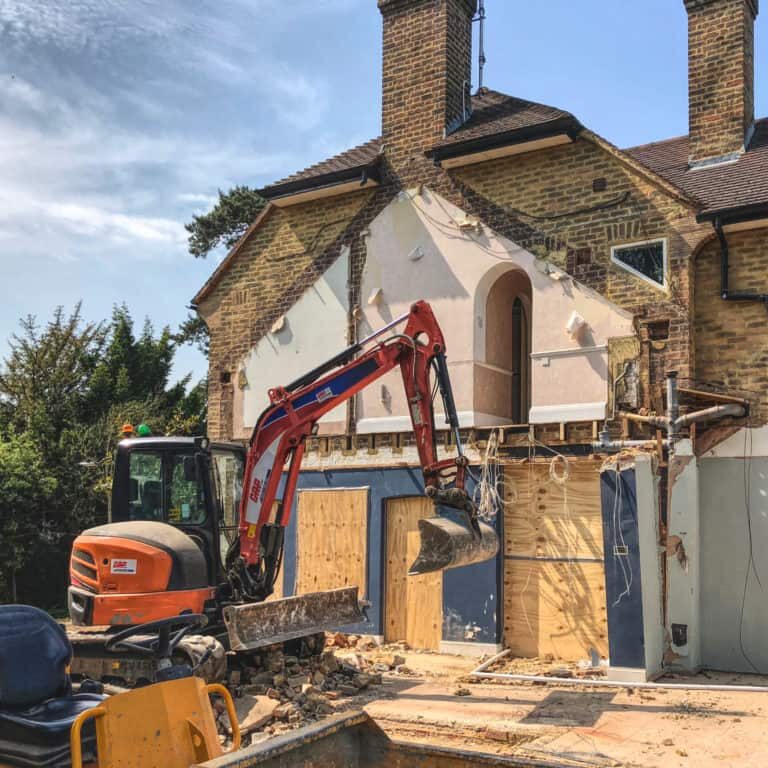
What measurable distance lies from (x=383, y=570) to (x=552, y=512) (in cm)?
295

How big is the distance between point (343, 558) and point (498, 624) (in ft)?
9.44

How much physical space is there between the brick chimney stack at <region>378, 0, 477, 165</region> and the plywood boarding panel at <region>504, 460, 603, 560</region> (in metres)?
5.65

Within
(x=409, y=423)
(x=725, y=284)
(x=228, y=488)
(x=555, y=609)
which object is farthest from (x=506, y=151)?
(x=555, y=609)

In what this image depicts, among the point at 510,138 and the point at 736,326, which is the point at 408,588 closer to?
the point at 736,326

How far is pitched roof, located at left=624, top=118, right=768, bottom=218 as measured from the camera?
12.2 m

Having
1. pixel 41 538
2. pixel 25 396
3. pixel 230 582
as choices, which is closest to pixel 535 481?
pixel 230 582

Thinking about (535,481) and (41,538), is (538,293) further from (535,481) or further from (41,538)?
(41,538)

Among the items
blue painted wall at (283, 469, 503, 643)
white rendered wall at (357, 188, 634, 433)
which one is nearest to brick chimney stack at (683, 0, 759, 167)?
white rendered wall at (357, 188, 634, 433)

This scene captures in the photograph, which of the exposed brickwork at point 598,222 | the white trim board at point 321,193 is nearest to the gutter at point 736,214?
the exposed brickwork at point 598,222

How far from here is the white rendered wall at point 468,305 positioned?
13.2 m

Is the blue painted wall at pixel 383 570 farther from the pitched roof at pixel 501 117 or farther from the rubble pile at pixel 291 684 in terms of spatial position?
the pitched roof at pixel 501 117

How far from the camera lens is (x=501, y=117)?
48.5 ft

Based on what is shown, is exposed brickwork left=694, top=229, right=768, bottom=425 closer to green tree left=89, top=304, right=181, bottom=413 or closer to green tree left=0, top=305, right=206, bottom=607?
green tree left=0, top=305, right=206, bottom=607

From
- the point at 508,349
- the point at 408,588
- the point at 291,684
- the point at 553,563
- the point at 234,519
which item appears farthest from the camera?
the point at 508,349
